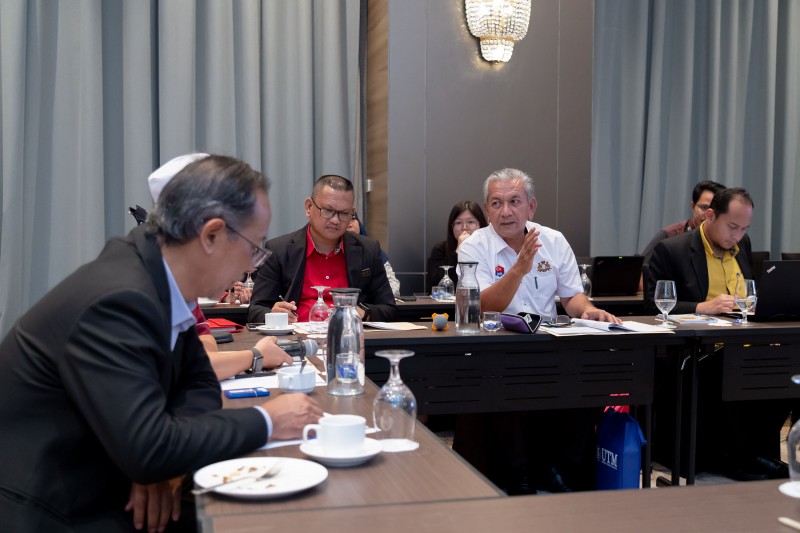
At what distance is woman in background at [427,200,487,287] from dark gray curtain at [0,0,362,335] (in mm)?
986

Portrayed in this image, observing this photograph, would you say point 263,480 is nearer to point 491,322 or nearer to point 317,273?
point 491,322

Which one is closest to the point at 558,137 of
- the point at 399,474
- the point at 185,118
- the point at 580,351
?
the point at 185,118

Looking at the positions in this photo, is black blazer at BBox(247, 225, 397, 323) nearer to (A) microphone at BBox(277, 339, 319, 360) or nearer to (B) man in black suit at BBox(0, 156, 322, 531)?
(A) microphone at BBox(277, 339, 319, 360)

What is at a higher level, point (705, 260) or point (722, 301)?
point (705, 260)

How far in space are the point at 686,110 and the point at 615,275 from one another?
7.31ft

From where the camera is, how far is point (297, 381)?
6.29ft

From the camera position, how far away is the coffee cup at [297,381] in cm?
192

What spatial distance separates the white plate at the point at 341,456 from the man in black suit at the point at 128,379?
0.10 metres

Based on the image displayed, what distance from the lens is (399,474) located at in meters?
1.37

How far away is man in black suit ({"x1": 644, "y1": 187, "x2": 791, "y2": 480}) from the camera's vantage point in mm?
3770

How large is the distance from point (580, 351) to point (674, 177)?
424 cm

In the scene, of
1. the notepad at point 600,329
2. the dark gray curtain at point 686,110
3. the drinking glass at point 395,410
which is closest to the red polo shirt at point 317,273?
the notepad at point 600,329

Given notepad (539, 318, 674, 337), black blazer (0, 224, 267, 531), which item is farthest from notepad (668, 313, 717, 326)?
black blazer (0, 224, 267, 531)

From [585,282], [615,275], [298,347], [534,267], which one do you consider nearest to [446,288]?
[585,282]
